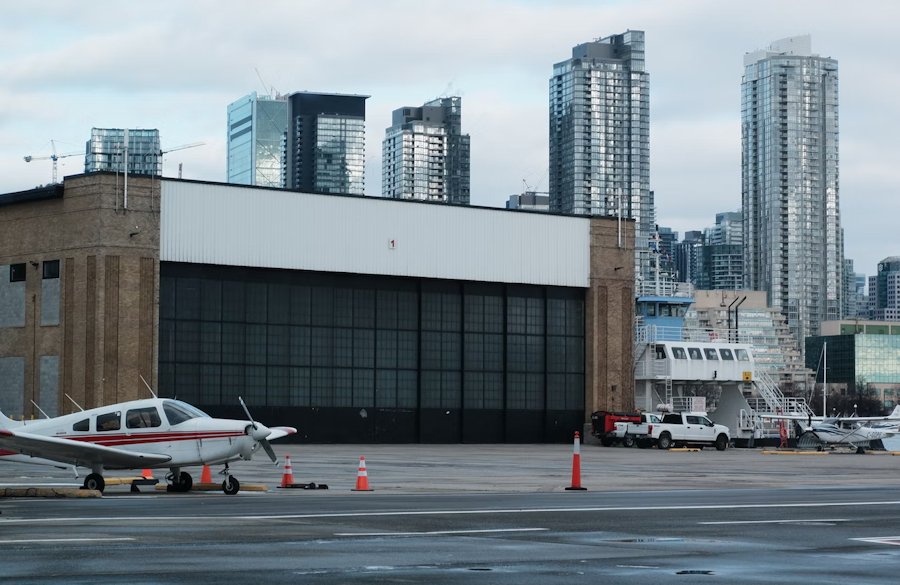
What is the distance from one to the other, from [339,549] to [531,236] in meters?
63.0

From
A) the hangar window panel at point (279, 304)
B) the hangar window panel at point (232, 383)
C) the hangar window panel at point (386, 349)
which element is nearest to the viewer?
the hangar window panel at point (232, 383)

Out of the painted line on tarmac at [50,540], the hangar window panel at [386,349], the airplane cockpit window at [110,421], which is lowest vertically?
the painted line on tarmac at [50,540]

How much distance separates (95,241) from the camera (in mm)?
66062

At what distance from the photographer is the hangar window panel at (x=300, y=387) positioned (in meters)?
72.0

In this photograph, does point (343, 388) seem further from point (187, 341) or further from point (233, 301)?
point (187, 341)

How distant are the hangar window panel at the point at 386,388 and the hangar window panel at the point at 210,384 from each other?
8.91 meters

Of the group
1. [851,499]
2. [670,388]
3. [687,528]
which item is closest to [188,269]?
[670,388]

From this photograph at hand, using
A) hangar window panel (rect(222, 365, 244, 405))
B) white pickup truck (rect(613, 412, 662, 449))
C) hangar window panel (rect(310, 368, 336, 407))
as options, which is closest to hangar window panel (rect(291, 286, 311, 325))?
hangar window panel (rect(310, 368, 336, 407))

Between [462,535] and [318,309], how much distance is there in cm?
5566

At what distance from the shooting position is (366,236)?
73062mm

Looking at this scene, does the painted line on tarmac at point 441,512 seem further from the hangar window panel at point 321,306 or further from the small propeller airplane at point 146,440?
the hangar window panel at point 321,306

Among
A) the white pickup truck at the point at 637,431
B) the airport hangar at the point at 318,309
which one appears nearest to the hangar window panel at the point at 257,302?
the airport hangar at the point at 318,309

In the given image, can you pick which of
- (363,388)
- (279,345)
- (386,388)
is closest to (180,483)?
(279,345)

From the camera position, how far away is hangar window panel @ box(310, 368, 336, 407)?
72.6 metres
